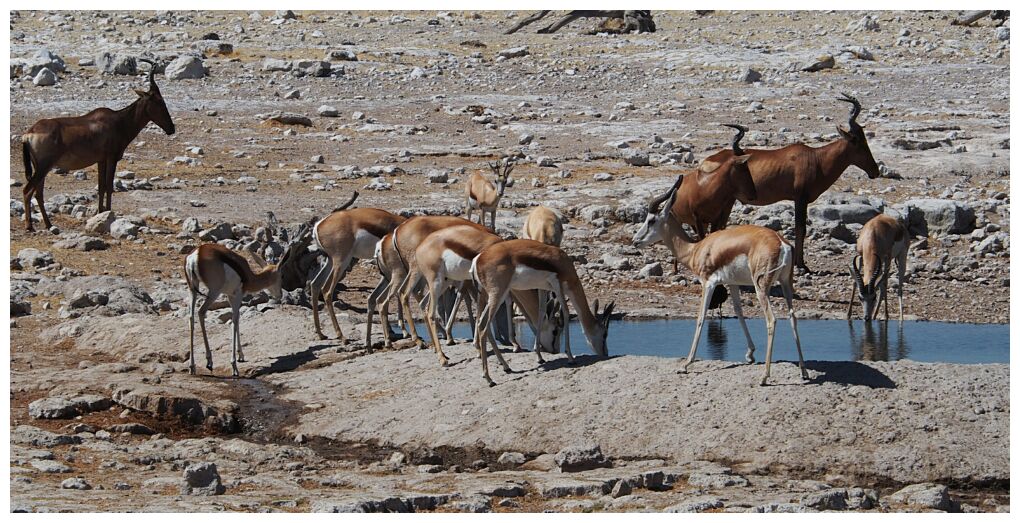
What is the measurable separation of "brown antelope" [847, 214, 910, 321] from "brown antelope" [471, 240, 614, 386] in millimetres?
4779

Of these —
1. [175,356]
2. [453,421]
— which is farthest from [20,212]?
[453,421]

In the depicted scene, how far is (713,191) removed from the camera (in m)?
16.5

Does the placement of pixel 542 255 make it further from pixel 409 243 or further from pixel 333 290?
pixel 333 290

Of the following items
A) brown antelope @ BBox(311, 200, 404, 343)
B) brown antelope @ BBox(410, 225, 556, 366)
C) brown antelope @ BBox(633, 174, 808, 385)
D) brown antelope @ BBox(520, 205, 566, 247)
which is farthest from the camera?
brown antelope @ BBox(520, 205, 566, 247)

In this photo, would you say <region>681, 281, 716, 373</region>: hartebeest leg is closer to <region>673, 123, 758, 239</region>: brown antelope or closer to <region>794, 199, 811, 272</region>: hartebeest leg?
<region>673, 123, 758, 239</region>: brown antelope

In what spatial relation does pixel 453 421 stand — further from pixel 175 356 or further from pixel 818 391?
pixel 175 356

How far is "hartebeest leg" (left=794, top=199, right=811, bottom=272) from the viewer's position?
17.1 m

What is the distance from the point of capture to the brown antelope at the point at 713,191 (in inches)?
652

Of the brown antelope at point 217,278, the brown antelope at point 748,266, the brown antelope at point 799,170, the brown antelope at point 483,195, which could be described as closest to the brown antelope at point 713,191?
the brown antelope at point 799,170

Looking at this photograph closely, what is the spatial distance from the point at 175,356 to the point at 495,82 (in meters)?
18.5

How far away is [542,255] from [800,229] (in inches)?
291

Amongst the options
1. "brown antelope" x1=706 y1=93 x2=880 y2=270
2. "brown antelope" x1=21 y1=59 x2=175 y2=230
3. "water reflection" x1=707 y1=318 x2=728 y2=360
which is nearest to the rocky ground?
"brown antelope" x1=21 y1=59 x2=175 y2=230

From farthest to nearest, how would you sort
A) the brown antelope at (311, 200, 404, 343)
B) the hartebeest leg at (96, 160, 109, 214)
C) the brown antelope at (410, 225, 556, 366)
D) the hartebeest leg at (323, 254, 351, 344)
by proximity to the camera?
the hartebeest leg at (96, 160, 109, 214) → the brown antelope at (311, 200, 404, 343) → the hartebeest leg at (323, 254, 351, 344) → the brown antelope at (410, 225, 556, 366)

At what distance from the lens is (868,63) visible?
31.7 m
